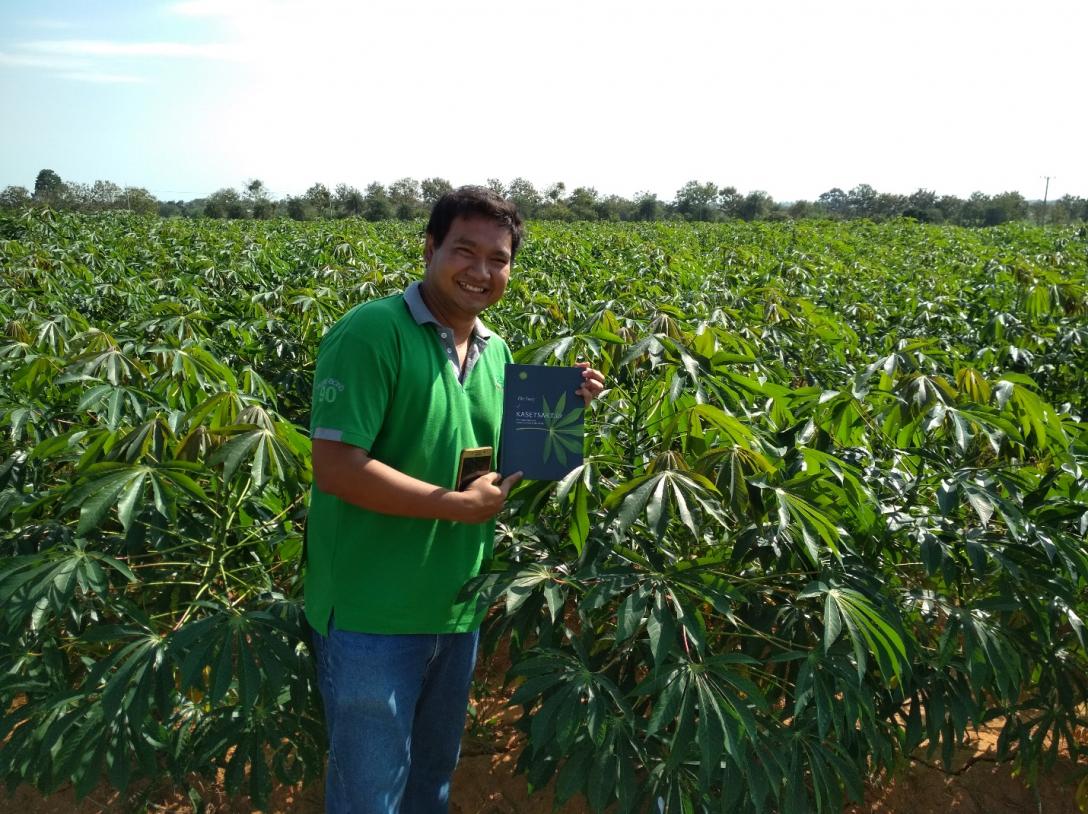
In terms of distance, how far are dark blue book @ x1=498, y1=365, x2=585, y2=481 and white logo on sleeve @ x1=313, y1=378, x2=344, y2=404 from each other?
29 centimetres

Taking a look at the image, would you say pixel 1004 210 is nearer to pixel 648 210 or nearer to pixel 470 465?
pixel 648 210

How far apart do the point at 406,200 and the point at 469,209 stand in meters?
42.0

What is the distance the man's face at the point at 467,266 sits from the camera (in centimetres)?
139

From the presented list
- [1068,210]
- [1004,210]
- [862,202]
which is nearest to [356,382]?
[1004,210]

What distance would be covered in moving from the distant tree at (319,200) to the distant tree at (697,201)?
17.4 m


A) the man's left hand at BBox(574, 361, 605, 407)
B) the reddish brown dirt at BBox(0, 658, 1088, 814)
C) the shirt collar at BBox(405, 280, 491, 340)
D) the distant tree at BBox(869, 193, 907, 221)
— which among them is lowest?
the reddish brown dirt at BBox(0, 658, 1088, 814)

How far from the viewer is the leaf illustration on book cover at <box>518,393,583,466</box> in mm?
1433

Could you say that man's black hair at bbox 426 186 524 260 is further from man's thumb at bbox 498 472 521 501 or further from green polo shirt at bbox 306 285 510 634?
man's thumb at bbox 498 472 521 501

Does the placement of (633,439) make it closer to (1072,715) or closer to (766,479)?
(766,479)

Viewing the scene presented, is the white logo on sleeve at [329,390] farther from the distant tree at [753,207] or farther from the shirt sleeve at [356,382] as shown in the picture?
the distant tree at [753,207]

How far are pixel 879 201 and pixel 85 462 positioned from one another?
191ft

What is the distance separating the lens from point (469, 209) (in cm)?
139

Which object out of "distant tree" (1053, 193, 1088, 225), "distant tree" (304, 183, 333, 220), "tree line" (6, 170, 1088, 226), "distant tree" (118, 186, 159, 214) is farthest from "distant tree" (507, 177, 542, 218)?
"distant tree" (1053, 193, 1088, 225)

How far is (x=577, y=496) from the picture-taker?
1468 millimetres
